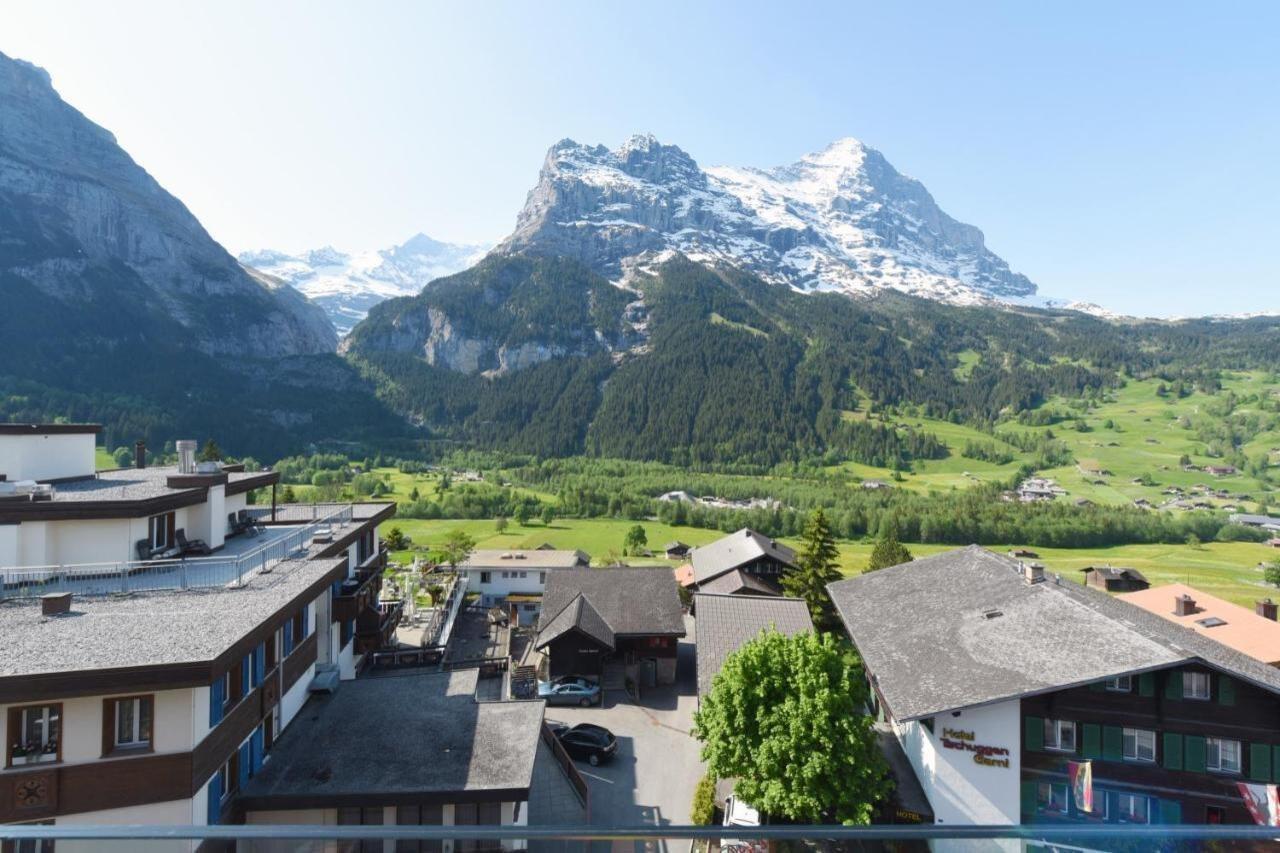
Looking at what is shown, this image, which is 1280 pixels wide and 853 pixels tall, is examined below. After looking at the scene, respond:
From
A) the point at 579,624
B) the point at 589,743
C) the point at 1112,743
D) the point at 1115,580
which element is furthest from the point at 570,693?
the point at 1115,580

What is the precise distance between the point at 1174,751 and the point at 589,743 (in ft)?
65.9

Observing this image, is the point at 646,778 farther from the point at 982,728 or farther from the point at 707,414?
the point at 707,414

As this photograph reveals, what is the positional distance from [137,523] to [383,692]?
884cm

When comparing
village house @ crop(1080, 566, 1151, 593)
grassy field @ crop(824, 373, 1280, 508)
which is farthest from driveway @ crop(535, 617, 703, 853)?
grassy field @ crop(824, 373, 1280, 508)

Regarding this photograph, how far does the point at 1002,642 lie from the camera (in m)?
22.4

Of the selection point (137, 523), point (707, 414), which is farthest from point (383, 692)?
point (707, 414)

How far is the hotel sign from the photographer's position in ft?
66.7

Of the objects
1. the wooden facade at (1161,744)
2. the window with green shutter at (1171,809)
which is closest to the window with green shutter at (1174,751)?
the wooden facade at (1161,744)

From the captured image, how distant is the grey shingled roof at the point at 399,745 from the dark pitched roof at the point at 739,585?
29040 millimetres

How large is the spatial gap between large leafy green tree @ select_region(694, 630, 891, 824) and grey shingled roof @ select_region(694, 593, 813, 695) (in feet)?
24.6

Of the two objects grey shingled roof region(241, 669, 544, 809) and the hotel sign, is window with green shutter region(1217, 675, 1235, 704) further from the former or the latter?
grey shingled roof region(241, 669, 544, 809)

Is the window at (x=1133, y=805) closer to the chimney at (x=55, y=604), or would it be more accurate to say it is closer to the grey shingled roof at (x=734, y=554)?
the grey shingled roof at (x=734, y=554)

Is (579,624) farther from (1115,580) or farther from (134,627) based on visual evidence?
(1115,580)

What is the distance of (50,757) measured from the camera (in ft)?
38.3
